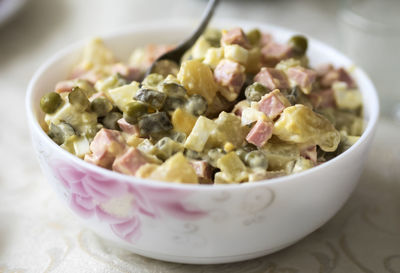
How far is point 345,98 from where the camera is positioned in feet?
6.97

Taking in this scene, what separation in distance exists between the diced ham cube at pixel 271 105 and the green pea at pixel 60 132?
64 centimetres

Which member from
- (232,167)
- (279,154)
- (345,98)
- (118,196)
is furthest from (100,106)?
(345,98)

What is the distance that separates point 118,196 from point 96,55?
3.21 ft

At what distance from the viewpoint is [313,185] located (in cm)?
158

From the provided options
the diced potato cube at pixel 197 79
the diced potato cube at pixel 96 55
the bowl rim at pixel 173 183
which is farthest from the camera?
the diced potato cube at pixel 96 55

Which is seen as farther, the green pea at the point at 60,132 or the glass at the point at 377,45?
the glass at the point at 377,45

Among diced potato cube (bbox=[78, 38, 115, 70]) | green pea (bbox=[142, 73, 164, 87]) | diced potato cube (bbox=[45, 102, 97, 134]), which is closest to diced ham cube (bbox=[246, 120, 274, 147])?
Answer: green pea (bbox=[142, 73, 164, 87])

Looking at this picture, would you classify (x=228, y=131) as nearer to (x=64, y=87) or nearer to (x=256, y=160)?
(x=256, y=160)

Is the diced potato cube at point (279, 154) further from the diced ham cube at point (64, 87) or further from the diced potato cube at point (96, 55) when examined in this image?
the diced potato cube at point (96, 55)

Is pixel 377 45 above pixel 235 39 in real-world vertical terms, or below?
below

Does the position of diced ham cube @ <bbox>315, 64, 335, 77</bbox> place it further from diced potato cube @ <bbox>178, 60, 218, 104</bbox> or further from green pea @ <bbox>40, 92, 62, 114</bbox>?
green pea @ <bbox>40, 92, 62, 114</bbox>

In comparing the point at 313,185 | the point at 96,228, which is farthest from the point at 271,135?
the point at 96,228

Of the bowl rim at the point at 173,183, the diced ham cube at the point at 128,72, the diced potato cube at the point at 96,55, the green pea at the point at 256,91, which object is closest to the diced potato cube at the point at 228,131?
A: the green pea at the point at 256,91

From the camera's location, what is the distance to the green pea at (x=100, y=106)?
6.04ft
